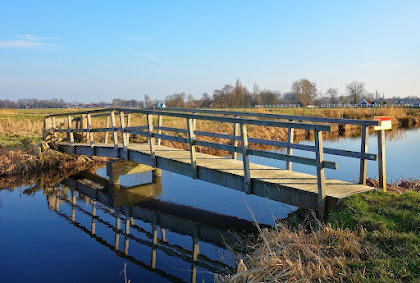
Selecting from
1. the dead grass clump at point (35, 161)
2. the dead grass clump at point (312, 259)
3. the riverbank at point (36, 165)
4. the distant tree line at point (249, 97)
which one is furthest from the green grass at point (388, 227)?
the distant tree line at point (249, 97)

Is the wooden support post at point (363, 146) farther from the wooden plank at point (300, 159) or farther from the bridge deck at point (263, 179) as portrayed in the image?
the wooden plank at point (300, 159)

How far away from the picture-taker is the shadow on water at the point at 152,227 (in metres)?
6.46

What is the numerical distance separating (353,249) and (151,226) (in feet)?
16.7

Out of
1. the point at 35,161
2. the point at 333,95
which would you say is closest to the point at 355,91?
the point at 333,95

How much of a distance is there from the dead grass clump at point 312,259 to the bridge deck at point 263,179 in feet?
3.83

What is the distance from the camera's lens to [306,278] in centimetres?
407

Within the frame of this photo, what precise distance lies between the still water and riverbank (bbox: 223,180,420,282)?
159 centimetres

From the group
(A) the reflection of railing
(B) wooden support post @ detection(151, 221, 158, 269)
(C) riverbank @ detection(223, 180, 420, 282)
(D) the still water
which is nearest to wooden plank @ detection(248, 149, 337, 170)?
Result: (C) riverbank @ detection(223, 180, 420, 282)

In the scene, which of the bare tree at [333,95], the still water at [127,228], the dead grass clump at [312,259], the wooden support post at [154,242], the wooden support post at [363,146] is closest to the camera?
the dead grass clump at [312,259]

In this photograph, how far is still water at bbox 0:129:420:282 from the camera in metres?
6.40

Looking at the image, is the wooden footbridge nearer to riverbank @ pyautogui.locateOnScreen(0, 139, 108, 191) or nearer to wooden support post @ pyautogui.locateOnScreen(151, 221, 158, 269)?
wooden support post @ pyautogui.locateOnScreen(151, 221, 158, 269)

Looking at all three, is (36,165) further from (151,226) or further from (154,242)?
(154,242)

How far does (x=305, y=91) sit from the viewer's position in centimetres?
7406

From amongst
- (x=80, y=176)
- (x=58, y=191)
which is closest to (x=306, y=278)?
(x=58, y=191)
